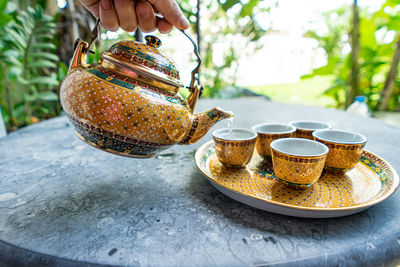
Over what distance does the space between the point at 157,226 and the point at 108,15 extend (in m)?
0.61

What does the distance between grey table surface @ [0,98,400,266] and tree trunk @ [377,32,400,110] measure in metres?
2.25

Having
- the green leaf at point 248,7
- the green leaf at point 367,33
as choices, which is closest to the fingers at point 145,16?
the green leaf at point 248,7

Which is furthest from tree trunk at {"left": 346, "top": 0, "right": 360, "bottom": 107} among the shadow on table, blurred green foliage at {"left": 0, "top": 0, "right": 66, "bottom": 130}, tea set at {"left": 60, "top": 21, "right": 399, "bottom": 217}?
blurred green foliage at {"left": 0, "top": 0, "right": 66, "bottom": 130}

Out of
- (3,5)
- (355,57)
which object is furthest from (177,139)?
(355,57)

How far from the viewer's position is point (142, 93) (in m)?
0.49

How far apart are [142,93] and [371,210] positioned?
0.53 meters

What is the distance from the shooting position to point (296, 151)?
622 mm

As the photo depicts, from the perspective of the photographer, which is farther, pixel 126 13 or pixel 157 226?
pixel 126 13

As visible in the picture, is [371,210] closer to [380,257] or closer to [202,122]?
[380,257]

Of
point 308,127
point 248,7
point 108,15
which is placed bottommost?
point 308,127

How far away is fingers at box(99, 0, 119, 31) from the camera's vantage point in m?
0.67

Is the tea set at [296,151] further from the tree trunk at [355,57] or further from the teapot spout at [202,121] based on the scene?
the tree trunk at [355,57]

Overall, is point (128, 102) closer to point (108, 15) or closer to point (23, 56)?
point (108, 15)

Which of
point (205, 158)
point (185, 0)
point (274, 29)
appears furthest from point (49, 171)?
point (274, 29)
